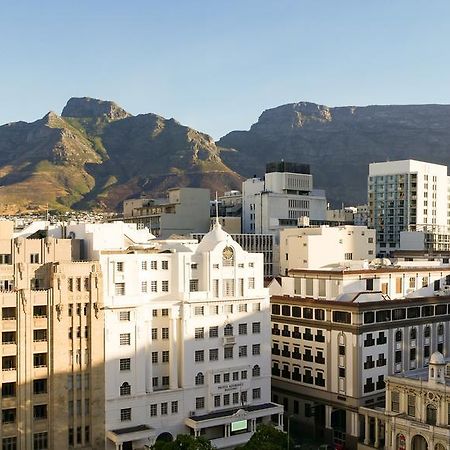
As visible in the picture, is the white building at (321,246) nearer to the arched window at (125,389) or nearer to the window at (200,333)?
the window at (200,333)

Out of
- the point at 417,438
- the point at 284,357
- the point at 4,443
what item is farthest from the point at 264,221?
the point at 4,443

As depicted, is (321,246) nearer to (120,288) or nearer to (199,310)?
(199,310)

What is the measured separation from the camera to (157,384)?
93.3 metres

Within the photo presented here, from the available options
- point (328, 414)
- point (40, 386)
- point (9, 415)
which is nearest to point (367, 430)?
point (328, 414)

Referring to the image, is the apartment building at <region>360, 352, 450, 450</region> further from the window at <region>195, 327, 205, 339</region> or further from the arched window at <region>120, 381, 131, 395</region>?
the arched window at <region>120, 381, 131, 395</region>

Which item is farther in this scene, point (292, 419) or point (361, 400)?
point (292, 419)

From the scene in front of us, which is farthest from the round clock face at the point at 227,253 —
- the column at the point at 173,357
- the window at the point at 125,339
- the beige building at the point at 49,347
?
the beige building at the point at 49,347

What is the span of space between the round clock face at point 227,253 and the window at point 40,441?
1383 inches

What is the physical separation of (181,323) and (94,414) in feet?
56.4

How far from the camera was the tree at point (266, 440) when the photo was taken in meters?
76.3

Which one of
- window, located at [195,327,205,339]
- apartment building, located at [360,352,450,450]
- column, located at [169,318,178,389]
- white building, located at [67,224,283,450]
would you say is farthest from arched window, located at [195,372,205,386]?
apartment building, located at [360,352,450,450]

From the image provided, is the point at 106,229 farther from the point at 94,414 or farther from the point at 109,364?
the point at 94,414

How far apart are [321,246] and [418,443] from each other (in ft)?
210

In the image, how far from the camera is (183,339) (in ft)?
307
